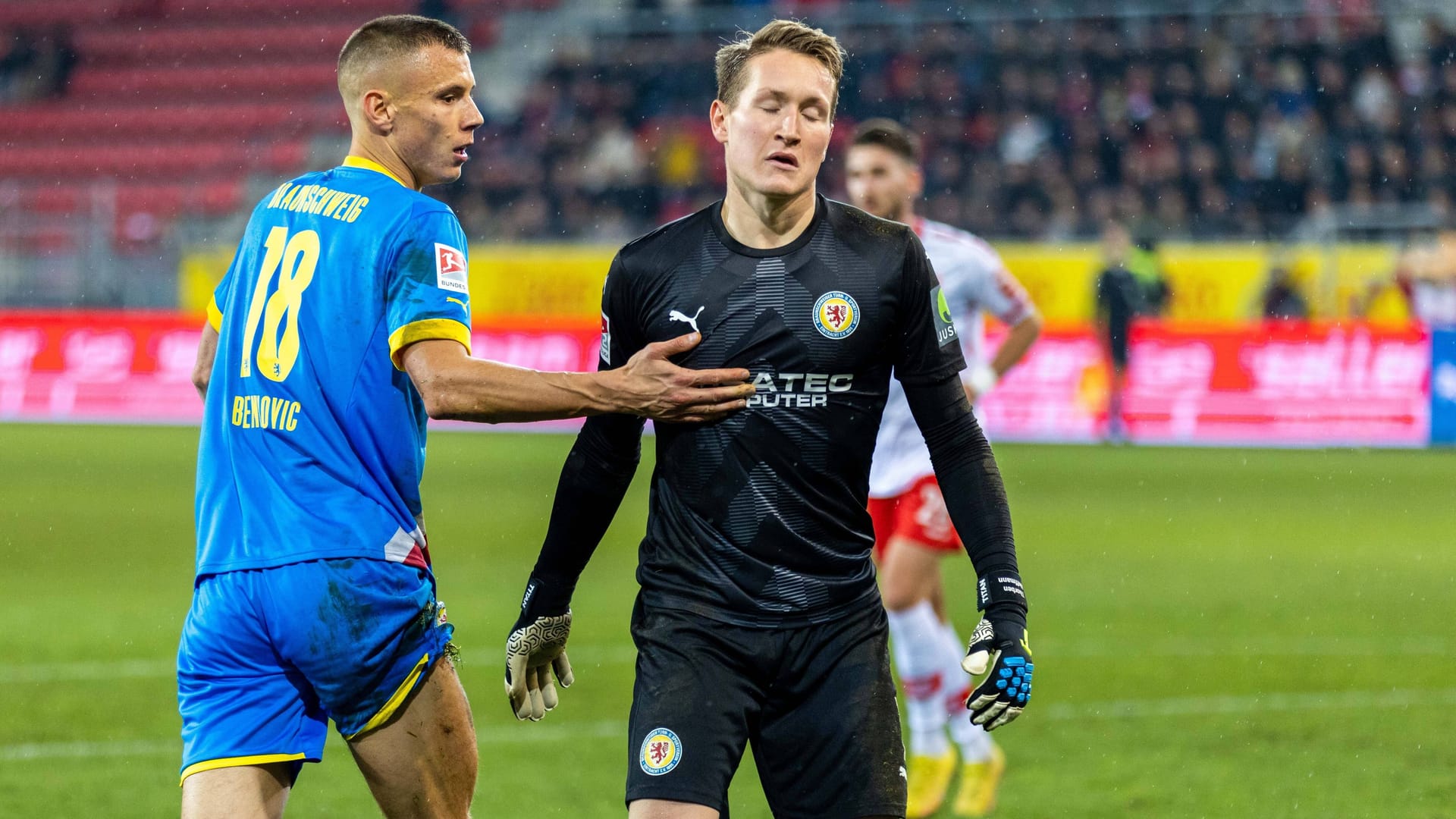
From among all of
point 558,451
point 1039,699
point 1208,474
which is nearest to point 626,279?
point 1039,699

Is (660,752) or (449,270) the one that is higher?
(449,270)

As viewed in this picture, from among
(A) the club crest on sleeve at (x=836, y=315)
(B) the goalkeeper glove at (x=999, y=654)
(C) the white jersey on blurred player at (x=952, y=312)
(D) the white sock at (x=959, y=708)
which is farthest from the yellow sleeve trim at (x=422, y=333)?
(C) the white jersey on blurred player at (x=952, y=312)

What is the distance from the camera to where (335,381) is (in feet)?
12.1

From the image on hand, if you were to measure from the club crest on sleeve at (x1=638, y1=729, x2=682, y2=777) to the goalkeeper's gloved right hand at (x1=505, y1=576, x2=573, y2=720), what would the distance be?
0.41m

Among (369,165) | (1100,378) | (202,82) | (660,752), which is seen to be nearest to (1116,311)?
(1100,378)

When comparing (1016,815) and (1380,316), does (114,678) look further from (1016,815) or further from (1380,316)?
(1380,316)

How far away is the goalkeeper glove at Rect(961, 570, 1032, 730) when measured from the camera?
3605 mm

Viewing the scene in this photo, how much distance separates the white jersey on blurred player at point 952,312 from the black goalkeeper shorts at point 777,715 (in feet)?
9.82

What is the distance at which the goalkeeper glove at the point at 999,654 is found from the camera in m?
3.61

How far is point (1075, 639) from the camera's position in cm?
978

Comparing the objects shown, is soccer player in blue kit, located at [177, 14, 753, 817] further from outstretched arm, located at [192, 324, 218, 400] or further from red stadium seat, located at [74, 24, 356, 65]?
red stadium seat, located at [74, 24, 356, 65]

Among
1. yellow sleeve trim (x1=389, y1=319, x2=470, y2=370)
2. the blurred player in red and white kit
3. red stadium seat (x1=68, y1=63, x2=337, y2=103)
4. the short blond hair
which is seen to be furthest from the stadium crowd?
yellow sleeve trim (x1=389, y1=319, x2=470, y2=370)

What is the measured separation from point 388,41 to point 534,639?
4.46ft

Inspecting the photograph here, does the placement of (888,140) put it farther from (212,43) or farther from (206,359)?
(212,43)
